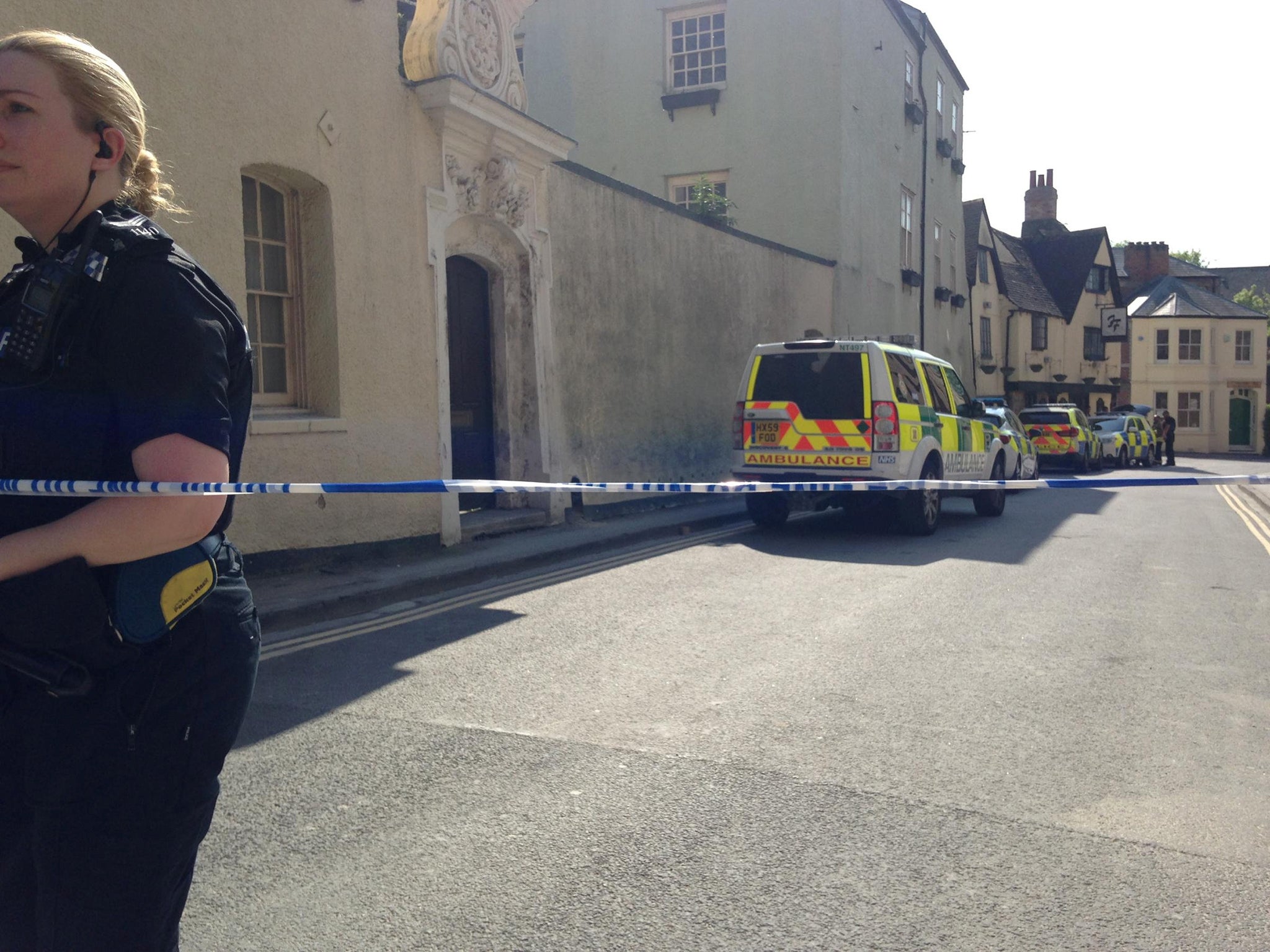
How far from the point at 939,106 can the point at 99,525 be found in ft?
111

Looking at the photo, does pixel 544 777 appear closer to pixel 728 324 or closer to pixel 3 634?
pixel 3 634

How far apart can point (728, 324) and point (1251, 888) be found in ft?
49.8

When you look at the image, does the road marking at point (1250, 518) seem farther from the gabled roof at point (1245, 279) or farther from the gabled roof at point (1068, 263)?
the gabled roof at point (1245, 279)

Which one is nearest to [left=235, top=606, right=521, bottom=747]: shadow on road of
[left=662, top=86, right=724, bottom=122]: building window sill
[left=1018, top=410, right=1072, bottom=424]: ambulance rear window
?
[left=662, top=86, right=724, bottom=122]: building window sill

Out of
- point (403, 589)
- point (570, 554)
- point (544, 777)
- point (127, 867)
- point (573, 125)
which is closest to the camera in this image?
point (127, 867)

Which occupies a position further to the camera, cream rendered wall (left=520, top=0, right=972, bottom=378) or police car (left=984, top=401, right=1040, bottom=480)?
cream rendered wall (left=520, top=0, right=972, bottom=378)

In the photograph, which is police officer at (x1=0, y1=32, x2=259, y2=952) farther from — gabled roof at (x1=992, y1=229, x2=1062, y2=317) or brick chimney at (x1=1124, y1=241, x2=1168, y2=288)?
brick chimney at (x1=1124, y1=241, x2=1168, y2=288)

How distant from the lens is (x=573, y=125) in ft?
79.4

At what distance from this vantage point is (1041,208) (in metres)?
51.9

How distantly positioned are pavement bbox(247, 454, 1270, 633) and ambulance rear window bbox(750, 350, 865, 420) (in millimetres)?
2167

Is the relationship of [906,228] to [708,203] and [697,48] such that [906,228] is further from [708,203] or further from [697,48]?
[708,203]

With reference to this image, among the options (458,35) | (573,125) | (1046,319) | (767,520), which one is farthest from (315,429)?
(1046,319)

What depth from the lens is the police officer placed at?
1589mm

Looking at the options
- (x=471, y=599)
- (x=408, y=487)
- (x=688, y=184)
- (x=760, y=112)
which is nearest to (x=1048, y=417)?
(x=760, y=112)
